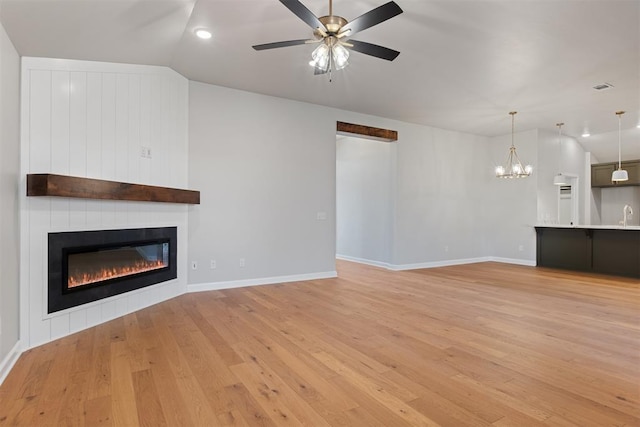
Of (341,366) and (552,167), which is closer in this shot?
(341,366)

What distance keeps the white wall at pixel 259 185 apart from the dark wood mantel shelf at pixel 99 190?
0.51m

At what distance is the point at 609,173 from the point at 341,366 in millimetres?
10221

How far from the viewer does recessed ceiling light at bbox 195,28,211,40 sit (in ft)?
10.6

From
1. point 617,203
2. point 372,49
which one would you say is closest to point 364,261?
point 372,49

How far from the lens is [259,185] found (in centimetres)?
507

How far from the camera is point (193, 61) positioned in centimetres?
394

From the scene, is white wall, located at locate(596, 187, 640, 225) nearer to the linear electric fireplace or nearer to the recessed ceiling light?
the recessed ceiling light

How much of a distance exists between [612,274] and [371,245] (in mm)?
4525

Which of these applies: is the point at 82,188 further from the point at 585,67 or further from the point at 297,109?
the point at 585,67

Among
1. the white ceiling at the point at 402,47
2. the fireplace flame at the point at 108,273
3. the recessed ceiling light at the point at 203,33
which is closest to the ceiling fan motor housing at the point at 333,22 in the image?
the white ceiling at the point at 402,47

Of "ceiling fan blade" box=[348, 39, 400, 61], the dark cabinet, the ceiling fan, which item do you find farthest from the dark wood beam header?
the dark cabinet

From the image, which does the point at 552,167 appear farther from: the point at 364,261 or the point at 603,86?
the point at 364,261

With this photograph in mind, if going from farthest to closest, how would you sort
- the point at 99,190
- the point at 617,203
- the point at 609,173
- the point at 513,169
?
the point at 617,203, the point at 609,173, the point at 513,169, the point at 99,190

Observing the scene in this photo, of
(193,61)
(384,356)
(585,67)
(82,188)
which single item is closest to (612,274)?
(585,67)
